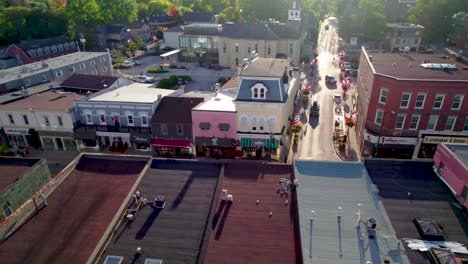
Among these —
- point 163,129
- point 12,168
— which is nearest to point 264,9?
point 163,129

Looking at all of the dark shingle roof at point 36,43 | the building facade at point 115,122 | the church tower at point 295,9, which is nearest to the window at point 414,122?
the building facade at point 115,122

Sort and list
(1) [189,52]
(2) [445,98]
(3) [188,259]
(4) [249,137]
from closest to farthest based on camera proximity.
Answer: (3) [188,259], (2) [445,98], (4) [249,137], (1) [189,52]

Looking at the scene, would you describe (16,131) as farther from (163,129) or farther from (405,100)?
(405,100)

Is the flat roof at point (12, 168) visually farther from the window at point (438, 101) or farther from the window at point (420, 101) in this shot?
the window at point (438, 101)

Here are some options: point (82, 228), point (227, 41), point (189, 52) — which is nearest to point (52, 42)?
point (189, 52)

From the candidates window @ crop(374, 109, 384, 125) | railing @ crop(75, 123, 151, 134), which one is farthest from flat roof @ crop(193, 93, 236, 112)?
window @ crop(374, 109, 384, 125)

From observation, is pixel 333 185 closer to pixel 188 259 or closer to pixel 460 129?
pixel 188 259

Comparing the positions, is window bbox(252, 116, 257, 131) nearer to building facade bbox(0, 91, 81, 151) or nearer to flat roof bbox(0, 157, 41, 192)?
flat roof bbox(0, 157, 41, 192)
